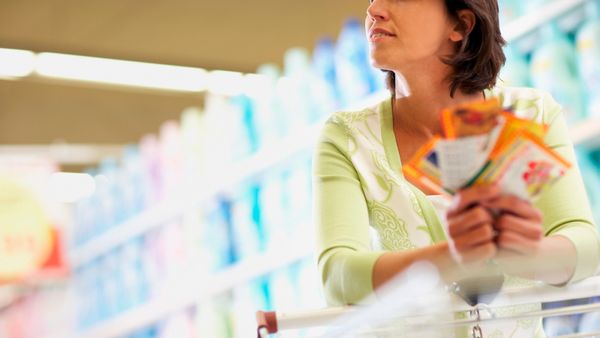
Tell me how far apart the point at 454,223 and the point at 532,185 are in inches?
4.5

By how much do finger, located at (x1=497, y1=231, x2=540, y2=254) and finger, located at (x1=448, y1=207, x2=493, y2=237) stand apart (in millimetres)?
28

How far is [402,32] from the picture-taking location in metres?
1.76

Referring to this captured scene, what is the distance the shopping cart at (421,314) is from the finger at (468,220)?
0.30 feet

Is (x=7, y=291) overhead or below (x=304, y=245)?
overhead

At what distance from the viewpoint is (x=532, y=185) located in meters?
1.26

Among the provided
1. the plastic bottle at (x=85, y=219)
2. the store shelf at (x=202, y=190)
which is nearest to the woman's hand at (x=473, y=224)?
the store shelf at (x=202, y=190)

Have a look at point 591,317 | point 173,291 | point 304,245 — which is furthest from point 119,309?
point 591,317

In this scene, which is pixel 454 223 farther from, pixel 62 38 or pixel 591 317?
pixel 62 38

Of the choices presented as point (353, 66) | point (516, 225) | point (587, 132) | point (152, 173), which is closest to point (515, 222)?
point (516, 225)

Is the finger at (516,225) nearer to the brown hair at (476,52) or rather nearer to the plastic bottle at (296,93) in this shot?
the brown hair at (476,52)

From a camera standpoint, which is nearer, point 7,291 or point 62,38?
point 62,38

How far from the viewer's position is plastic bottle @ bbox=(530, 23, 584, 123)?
292 centimetres

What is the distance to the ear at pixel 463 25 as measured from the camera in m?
1.81

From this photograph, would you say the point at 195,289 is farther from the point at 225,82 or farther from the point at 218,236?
the point at 225,82
